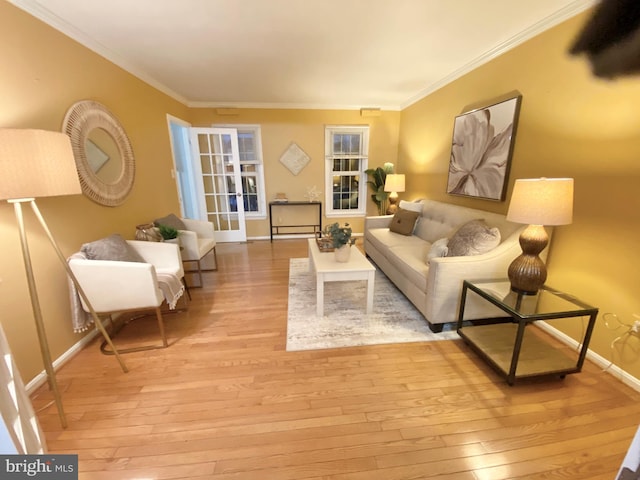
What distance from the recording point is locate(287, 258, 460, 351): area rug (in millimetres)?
2072

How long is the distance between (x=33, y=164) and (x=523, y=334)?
2984mm

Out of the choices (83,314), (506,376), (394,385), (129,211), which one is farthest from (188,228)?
(506,376)

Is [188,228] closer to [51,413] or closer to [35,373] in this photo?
[35,373]

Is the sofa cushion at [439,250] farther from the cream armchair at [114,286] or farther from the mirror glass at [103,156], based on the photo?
the mirror glass at [103,156]

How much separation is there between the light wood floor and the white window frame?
3260mm

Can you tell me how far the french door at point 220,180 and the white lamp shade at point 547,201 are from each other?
4.20 meters

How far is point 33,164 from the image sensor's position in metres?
1.24

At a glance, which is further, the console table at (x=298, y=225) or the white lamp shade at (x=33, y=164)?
the console table at (x=298, y=225)

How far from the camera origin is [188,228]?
3564 mm

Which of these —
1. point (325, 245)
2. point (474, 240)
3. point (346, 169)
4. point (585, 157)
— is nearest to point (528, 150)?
point (585, 157)

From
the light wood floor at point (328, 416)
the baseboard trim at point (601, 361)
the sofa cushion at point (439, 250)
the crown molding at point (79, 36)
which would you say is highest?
the crown molding at point (79, 36)

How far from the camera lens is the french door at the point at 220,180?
4.46 m

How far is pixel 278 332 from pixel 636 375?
2.41 metres

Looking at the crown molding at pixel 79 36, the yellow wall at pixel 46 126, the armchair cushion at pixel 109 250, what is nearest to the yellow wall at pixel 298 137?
the crown molding at pixel 79 36
